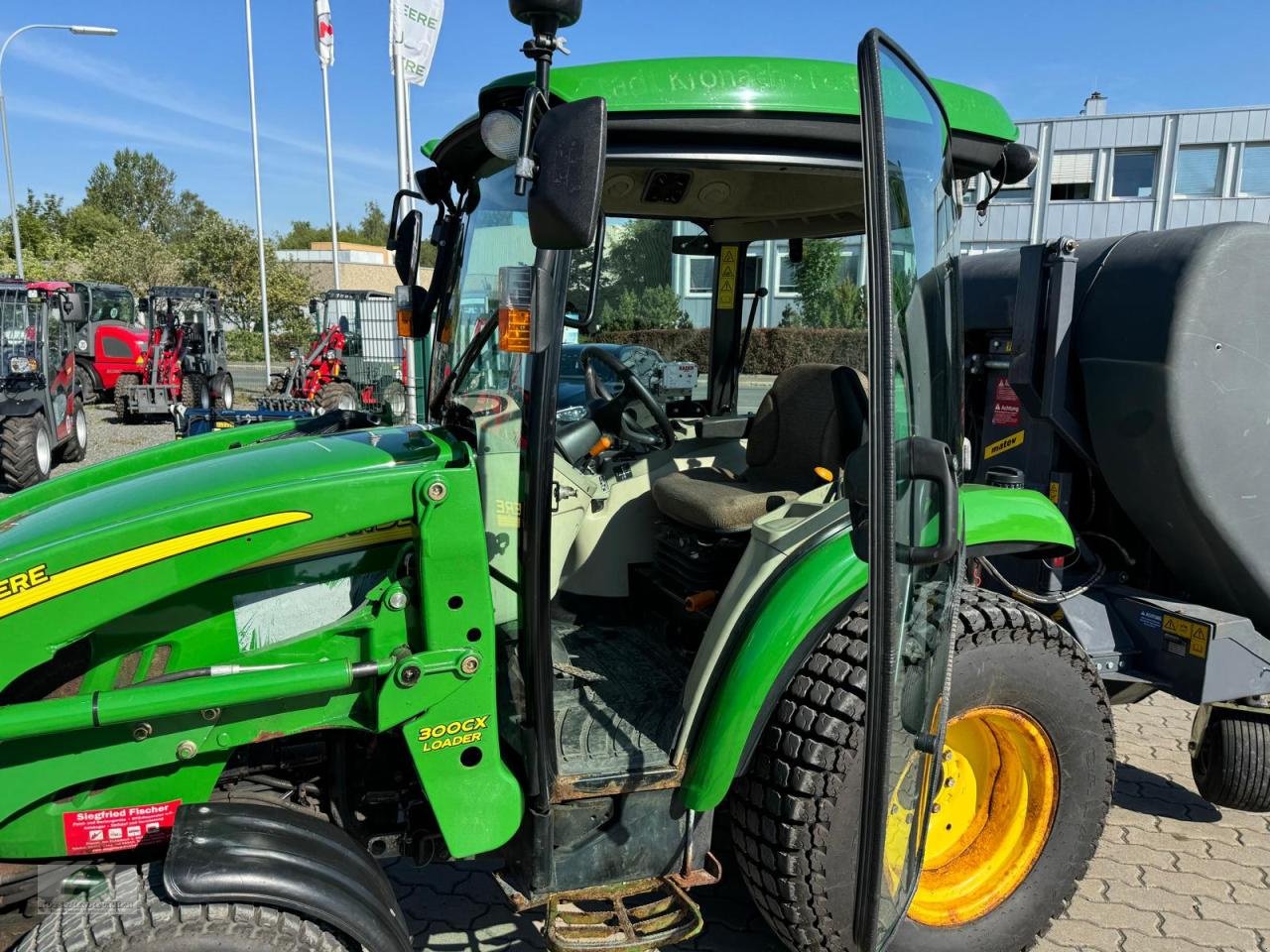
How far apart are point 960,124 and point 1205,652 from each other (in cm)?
188

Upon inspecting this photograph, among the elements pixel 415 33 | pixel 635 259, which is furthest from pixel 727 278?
pixel 415 33

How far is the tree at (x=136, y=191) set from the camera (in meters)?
55.6

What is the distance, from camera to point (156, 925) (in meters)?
1.70

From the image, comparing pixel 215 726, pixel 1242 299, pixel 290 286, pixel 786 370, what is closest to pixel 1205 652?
pixel 1242 299

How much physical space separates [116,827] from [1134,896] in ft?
9.64

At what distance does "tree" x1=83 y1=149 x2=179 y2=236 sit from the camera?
5562cm

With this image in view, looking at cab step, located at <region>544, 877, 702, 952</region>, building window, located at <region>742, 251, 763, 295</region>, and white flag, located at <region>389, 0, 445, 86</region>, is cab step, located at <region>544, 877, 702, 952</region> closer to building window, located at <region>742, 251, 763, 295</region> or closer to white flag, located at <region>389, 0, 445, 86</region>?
building window, located at <region>742, 251, 763, 295</region>

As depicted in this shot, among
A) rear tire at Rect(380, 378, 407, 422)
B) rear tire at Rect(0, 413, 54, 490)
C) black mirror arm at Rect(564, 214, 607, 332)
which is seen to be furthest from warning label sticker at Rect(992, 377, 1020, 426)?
rear tire at Rect(0, 413, 54, 490)

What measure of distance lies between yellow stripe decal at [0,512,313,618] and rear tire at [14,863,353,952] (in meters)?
0.57

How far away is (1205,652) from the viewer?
116 inches

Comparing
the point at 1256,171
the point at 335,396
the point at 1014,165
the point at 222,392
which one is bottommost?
the point at 222,392

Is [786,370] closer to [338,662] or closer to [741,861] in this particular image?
[741,861]

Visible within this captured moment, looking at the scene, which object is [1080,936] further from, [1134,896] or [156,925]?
[156,925]

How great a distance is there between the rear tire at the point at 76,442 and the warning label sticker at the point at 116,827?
1093 centimetres
